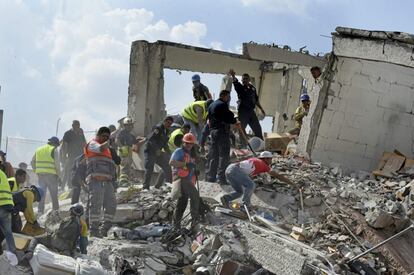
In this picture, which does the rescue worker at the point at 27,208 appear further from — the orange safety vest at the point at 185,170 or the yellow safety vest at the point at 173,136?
the yellow safety vest at the point at 173,136

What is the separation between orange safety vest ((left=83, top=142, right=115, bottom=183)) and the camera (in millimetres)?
9859

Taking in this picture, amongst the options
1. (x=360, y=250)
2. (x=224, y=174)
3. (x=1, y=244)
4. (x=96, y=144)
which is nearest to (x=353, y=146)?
(x=224, y=174)

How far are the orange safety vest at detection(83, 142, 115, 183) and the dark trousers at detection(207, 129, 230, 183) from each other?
7.22 feet

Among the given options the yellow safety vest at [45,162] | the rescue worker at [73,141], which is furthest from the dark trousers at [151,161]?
the yellow safety vest at [45,162]

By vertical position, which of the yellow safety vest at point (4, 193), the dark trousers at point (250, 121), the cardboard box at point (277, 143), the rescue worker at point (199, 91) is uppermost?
the rescue worker at point (199, 91)

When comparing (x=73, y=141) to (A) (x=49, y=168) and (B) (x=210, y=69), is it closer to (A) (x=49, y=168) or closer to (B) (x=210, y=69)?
(A) (x=49, y=168)

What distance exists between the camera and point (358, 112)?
1370cm

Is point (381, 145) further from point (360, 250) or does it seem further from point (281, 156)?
point (360, 250)

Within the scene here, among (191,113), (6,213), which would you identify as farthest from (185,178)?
(191,113)

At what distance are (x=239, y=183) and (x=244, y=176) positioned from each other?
0.52 feet

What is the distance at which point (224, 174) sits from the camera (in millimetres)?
11688

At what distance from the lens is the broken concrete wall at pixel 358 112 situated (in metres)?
13.3

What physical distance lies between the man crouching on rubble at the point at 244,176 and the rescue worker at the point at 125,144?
145 inches

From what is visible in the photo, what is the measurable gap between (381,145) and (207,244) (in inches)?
230
